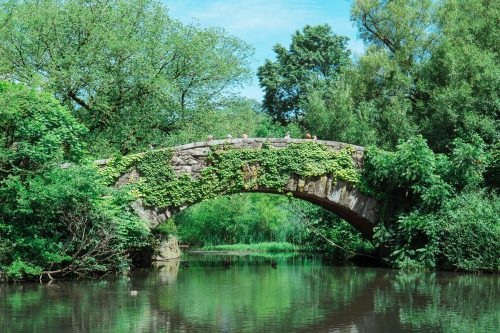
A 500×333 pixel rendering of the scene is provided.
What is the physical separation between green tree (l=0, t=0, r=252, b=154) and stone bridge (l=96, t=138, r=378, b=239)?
596 centimetres

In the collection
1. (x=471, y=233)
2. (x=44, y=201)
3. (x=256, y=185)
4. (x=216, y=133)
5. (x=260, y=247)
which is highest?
(x=216, y=133)

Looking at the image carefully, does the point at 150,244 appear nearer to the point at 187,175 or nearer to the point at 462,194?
the point at 187,175

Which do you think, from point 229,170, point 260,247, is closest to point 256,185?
point 229,170

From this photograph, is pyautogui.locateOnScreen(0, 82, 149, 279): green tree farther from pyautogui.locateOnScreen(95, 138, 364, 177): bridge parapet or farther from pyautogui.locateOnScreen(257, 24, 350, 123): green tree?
pyautogui.locateOnScreen(257, 24, 350, 123): green tree

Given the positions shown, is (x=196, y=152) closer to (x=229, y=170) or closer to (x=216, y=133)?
(x=229, y=170)

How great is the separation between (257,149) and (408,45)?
14.2m

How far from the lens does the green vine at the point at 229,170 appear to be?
60.0 ft

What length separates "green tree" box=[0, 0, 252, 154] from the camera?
77.9ft

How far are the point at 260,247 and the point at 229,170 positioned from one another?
11.0 m

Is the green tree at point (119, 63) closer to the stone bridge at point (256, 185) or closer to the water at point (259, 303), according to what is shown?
the stone bridge at point (256, 185)

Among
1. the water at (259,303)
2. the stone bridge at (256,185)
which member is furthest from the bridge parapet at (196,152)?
the water at (259,303)

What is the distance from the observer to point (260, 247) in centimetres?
2922

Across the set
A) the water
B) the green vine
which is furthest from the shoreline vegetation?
the water

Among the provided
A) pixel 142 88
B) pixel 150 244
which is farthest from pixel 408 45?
pixel 150 244
